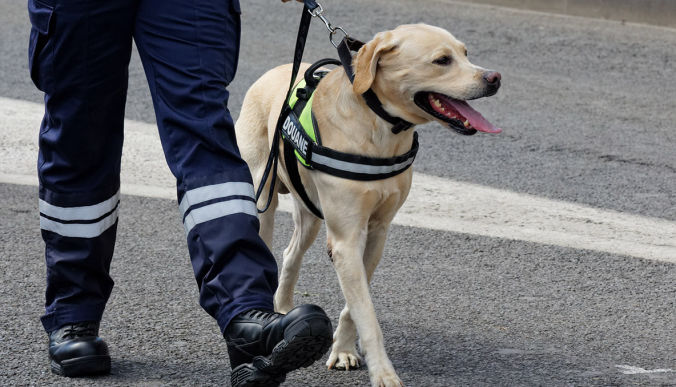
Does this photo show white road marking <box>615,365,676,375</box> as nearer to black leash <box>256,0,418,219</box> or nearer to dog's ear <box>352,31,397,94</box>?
black leash <box>256,0,418,219</box>

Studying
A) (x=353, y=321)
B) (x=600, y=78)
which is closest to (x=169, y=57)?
(x=353, y=321)

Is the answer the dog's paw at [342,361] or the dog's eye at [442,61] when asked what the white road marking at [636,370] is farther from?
the dog's eye at [442,61]

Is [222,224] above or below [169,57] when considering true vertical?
below

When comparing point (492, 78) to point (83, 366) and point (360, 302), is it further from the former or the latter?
point (83, 366)

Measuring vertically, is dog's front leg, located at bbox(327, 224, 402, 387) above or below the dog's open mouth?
below

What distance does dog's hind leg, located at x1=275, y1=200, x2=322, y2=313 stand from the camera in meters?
4.26

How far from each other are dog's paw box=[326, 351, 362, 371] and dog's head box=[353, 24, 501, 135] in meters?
0.83

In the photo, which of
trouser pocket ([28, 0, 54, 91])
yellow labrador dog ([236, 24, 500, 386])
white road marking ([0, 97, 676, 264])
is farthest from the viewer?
white road marking ([0, 97, 676, 264])

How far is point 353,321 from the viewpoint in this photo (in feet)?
12.0

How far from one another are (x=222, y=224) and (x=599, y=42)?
6.82m

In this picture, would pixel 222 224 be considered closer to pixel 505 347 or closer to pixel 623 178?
pixel 505 347

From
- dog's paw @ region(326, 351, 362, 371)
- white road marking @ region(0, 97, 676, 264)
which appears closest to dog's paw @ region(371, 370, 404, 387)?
dog's paw @ region(326, 351, 362, 371)

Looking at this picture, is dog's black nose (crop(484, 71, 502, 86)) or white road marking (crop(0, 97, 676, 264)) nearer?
dog's black nose (crop(484, 71, 502, 86))

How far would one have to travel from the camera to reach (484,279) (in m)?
4.64
